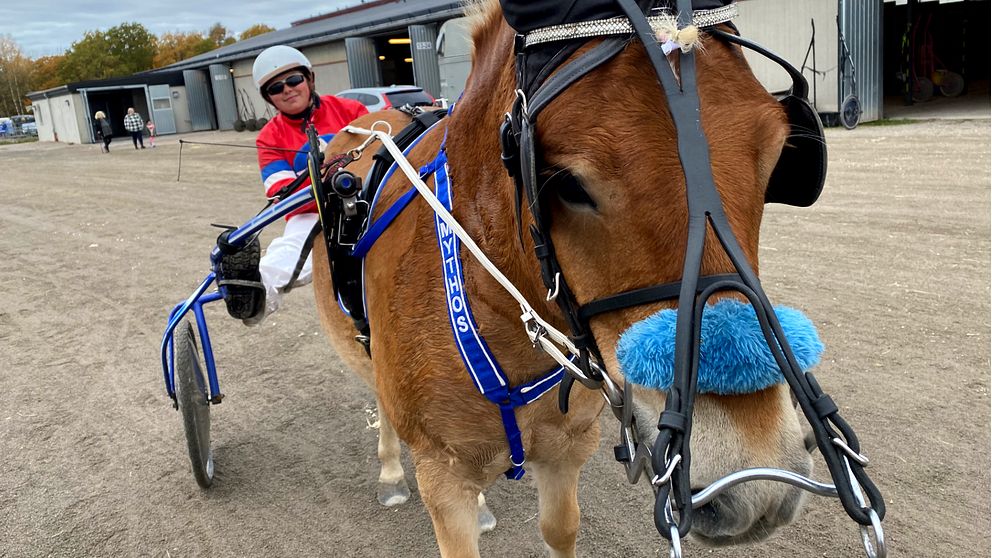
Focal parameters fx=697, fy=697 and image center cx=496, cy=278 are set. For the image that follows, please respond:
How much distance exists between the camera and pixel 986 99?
17.0 metres

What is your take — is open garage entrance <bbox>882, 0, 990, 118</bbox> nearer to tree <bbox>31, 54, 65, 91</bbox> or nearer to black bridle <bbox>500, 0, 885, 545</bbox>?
black bridle <bbox>500, 0, 885, 545</bbox>

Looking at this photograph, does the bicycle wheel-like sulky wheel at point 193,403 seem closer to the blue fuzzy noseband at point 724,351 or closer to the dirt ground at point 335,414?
the dirt ground at point 335,414

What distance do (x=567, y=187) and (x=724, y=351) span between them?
1.54ft

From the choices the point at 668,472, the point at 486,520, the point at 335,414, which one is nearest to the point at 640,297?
the point at 668,472

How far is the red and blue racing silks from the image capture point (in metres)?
3.75

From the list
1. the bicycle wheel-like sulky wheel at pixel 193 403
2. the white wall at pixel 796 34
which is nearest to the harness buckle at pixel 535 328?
the bicycle wheel-like sulky wheel at pixel 193 403

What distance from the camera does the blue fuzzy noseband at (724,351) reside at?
1.30 meters

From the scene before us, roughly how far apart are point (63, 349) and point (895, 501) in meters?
6.13

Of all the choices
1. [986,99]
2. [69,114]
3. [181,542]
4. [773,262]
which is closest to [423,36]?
[986,99]

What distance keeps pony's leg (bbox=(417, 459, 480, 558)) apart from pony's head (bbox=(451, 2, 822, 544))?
921 millimetres

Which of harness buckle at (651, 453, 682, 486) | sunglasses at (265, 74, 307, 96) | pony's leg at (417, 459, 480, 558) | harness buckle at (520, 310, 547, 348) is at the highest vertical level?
sunglasses at (265, 74, 307, 96)

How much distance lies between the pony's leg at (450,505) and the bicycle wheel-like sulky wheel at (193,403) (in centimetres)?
192

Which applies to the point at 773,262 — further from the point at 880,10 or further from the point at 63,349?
the point at 880,10

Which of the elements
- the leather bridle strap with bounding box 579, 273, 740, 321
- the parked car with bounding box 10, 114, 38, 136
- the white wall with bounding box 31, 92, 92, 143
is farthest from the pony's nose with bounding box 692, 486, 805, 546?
the parked car with bounding box 10, 114, 38, 136
